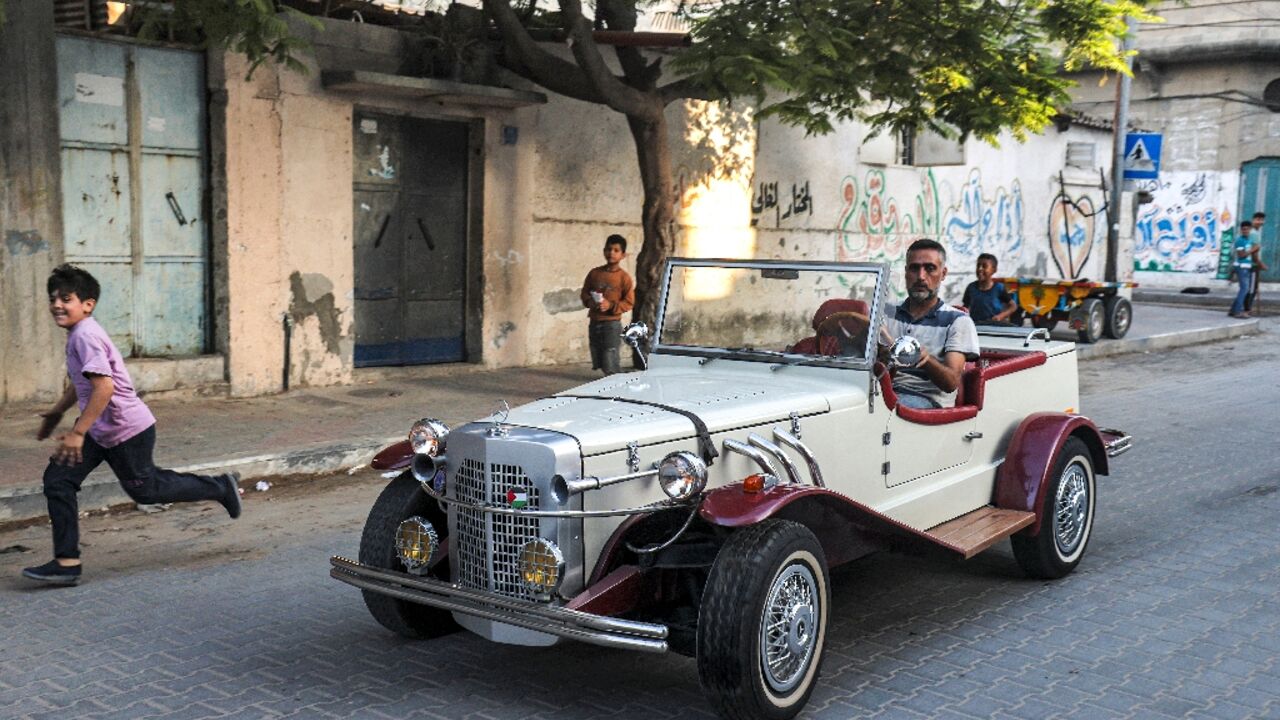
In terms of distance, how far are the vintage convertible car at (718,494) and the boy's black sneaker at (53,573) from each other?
1800mm

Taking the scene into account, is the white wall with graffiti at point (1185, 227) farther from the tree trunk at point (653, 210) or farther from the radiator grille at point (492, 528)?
the radiator grille at point (492, 528)

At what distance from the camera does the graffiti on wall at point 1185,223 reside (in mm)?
30328

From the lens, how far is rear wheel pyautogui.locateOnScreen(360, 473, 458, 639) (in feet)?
15.1

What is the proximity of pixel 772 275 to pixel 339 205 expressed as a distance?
721 centimetres

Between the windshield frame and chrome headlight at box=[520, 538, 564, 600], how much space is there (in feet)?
5.25

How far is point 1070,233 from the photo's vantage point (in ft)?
77.0

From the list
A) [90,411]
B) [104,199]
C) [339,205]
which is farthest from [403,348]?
[90,411]

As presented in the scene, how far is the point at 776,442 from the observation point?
15.4 ft

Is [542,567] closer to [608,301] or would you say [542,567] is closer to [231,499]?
[231,499]

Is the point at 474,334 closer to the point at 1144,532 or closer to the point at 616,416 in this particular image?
the point at 1144,532

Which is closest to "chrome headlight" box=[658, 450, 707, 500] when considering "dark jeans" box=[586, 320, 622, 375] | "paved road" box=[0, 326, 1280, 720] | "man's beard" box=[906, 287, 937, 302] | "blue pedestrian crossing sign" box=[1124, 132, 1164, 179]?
"paved road" box=[0, 326, 1280, 720]

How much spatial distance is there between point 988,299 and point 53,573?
8.93 metres

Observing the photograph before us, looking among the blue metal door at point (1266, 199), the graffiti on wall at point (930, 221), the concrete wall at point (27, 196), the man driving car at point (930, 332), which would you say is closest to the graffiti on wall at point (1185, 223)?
the blue metal door at point (1266, 199)

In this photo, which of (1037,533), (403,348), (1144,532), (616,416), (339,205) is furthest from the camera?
(403,348)
